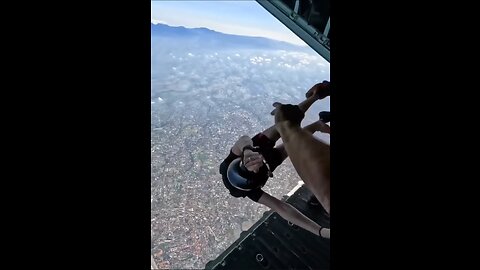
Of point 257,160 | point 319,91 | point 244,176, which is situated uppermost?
point 319,91

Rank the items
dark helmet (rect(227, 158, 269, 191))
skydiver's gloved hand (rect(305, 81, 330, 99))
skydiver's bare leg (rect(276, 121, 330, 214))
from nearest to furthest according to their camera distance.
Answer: skydiver's bare leg (rect(276, 121, 330, 214)) < skydiver's gloved hand (rect(305, 81, 330, 99)) < dark helmet (rect(227, 158, 269, 191))

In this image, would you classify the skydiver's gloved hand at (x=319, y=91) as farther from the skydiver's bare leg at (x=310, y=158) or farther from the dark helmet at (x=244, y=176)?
the dark helmet at (x=244, y=176)

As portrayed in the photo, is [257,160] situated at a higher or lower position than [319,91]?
lower

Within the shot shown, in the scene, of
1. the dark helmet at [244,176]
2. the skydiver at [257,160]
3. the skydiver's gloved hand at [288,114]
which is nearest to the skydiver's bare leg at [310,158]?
the skydiver's gloved hand at [288,114]

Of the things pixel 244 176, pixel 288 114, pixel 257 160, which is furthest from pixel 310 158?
pixel 244 176

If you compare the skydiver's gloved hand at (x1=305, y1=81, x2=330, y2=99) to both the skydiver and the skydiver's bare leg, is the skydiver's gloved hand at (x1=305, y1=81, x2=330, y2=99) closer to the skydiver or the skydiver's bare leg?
the skydiver

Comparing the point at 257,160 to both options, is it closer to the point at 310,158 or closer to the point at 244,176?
the point at 244,176

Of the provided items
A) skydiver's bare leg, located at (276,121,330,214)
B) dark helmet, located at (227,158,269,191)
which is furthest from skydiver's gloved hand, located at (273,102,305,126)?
dark helmet, located at (227,158,269,191)
